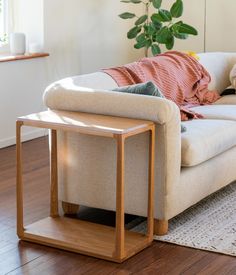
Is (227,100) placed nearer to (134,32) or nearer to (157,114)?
(134,32)

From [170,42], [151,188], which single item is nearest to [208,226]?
[151,188]

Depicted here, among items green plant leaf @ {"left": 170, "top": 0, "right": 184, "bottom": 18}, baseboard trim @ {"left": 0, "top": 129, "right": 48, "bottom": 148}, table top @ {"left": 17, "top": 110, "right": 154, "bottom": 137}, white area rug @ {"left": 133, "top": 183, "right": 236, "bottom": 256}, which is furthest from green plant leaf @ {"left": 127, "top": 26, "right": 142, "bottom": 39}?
table top @ {"left": 17, "top": 110, "right": 154, "bottom": 137}

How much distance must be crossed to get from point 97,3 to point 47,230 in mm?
3123

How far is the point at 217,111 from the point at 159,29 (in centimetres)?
182

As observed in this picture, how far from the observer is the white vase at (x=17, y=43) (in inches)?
207

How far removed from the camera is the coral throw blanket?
4141mm

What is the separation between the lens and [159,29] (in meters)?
5.95

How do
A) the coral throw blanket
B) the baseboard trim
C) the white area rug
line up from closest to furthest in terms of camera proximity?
the white area rug → the coral throw blanket → the baseboard trim

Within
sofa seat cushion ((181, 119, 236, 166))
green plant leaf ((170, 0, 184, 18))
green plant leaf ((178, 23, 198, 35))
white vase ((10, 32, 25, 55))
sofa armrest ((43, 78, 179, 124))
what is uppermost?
green plant leaf ((170, 0, 184, 18))

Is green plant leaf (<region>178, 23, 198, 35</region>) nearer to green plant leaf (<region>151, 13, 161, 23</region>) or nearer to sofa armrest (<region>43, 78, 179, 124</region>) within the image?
green plant leaf (<region>151, 13, 161, 23</region>)

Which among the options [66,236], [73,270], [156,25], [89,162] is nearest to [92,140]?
[89,162]

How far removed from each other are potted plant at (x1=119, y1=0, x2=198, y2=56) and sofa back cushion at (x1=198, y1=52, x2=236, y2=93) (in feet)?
1.79

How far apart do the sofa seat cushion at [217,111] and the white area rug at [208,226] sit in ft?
1.69

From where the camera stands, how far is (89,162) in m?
3.41
